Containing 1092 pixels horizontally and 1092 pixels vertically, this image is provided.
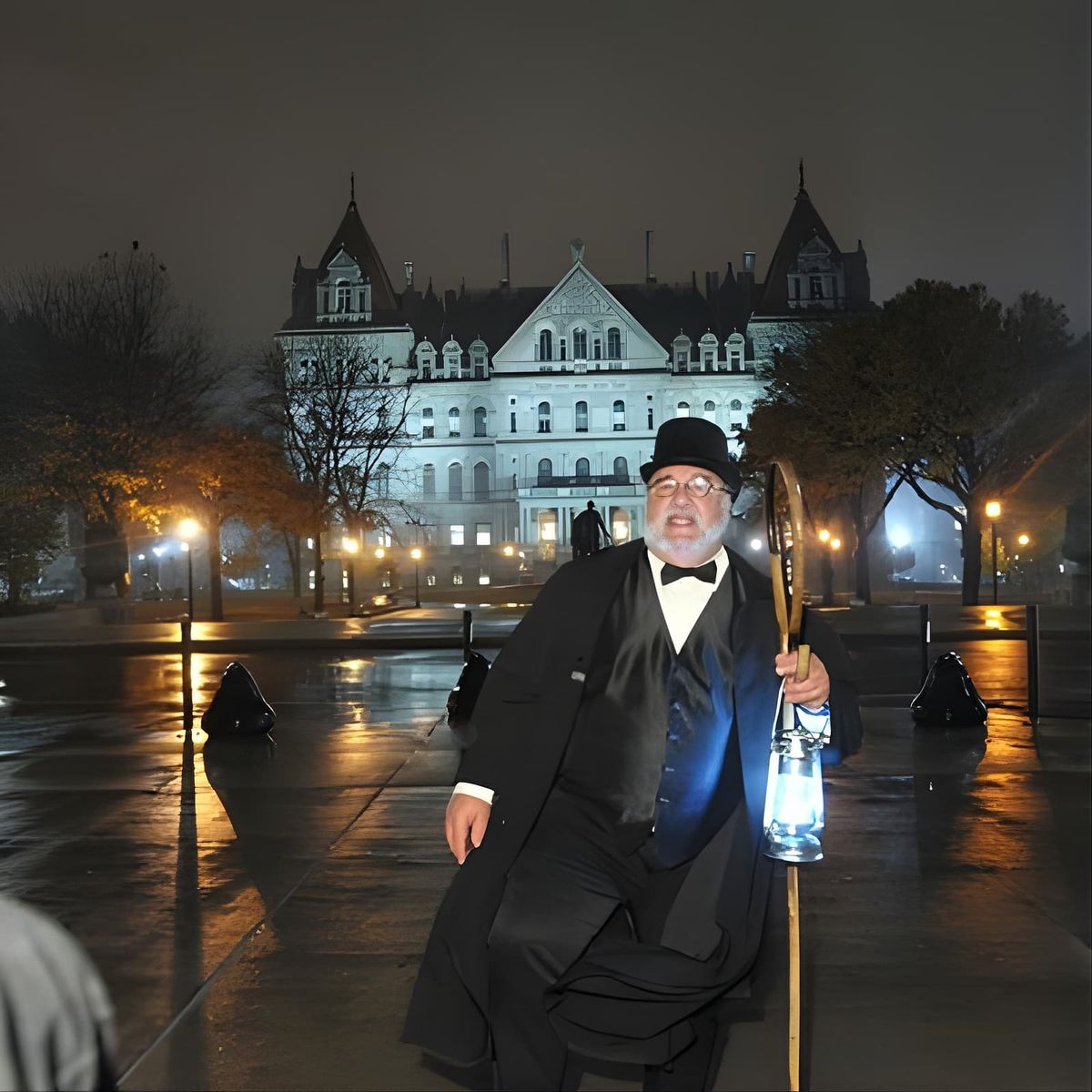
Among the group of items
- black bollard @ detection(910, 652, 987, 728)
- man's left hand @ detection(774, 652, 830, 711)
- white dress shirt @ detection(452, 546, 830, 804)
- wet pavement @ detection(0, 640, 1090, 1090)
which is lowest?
wet pavement @ detection(0, 640, 1090, 1090)

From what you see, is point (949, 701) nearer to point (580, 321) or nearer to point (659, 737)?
point (659, 737)

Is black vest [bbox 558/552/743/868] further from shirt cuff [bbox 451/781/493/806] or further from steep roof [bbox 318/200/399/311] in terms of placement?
steep roof [bbox 318/200/399/311]

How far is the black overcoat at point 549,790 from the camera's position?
3.69m

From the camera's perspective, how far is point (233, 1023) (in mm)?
4621

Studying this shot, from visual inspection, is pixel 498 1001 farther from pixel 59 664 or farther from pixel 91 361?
pixel 91 361

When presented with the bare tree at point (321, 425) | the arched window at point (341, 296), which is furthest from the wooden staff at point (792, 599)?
the arched window at point (341, 296)

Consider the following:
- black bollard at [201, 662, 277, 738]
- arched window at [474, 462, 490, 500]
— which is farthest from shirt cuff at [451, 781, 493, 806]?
arched window at [474, 462, 490, 500]

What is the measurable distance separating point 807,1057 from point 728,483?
1.65m

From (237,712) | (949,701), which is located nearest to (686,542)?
(237,712)

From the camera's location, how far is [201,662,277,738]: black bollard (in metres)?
12.3

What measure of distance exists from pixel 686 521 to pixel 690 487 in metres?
0.14

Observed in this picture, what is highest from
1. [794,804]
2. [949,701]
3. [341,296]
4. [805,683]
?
[341,296]

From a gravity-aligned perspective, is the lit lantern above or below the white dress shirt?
below

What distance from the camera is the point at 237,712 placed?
12.3m
